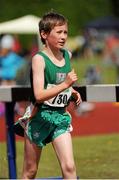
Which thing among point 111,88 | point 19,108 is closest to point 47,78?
point 111,88

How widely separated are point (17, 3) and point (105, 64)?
5.29 meters

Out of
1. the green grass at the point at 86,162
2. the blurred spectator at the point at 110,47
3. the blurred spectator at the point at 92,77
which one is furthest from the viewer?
the blurred spectator at the point at 110,47

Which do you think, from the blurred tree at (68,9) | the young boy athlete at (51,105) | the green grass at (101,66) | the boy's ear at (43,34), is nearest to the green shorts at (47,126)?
the young boy athlete at (51,105)

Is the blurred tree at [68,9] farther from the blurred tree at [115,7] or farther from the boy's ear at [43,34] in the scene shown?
the boy's ear at [43,34]

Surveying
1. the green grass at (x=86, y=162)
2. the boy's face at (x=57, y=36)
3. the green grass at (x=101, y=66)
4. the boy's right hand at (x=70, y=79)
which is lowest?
the green grass at (x=101, y=66)

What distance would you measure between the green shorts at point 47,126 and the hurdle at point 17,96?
2.67 ft

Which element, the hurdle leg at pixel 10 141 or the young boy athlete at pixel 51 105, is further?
the hurdle leg at pixel 10 141

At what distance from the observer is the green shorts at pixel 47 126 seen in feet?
17.5

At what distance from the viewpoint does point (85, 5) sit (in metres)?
40.5

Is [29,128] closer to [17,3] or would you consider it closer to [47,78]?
[47,78]

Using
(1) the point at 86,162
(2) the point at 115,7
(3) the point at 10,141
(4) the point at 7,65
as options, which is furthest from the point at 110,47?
(3) the point at 10,141

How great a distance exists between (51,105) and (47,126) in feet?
0.53

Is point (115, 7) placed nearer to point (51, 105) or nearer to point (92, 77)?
point (92, 77)

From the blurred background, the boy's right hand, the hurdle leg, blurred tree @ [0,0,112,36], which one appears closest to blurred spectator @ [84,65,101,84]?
the blurred background
